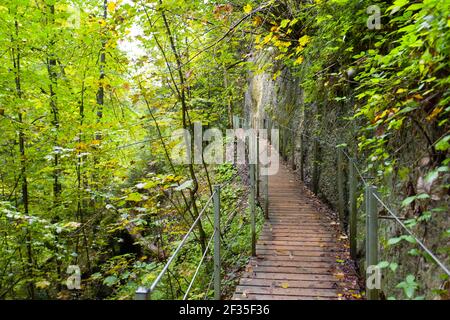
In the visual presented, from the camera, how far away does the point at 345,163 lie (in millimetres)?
5336

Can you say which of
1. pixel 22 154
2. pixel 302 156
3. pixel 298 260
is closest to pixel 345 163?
pixel 298 260

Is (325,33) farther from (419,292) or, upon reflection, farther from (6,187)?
(6,187)

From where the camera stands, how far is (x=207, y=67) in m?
7.03

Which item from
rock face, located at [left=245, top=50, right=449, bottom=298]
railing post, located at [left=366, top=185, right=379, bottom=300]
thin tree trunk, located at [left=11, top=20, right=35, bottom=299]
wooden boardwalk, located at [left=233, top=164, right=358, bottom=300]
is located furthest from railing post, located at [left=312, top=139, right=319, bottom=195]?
thin tree trunk, located at [left=11, top=20, right=35, bottom=299]

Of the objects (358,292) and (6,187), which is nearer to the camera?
(358,292)

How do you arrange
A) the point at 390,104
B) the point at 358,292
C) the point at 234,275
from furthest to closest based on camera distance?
the point at 234,275 < the point at 358,292 < the point at 390,104

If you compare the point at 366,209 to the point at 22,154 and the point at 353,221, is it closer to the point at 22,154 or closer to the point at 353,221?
the point at 353,221

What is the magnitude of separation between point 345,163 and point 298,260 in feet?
6.50

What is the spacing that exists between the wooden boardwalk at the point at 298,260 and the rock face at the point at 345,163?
0.39 metres

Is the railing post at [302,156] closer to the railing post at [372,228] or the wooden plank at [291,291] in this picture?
the wooden plank at [291,291]

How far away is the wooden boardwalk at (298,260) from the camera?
12.3 ft
